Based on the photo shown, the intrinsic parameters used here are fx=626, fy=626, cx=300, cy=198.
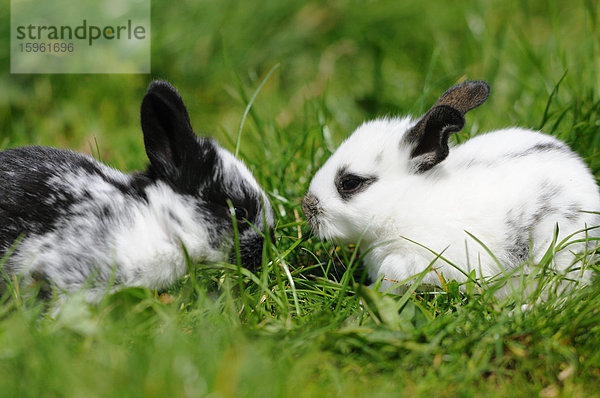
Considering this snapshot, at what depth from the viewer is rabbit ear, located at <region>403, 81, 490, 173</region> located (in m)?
4.04

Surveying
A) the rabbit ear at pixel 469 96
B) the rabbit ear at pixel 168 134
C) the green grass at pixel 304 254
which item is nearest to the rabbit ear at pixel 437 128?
the rabbit ear at pixel 469 96

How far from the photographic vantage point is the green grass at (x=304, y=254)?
9.46ft

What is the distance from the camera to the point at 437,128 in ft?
13.4

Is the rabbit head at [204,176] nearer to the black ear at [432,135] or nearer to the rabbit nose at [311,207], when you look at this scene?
the rabbit nose at [311,207]

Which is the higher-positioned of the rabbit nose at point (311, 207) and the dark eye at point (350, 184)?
the dark eye at point (350, 184)

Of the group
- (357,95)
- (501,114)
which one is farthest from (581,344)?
(357,95)

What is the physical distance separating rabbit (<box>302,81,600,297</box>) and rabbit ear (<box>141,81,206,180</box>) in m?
0.93

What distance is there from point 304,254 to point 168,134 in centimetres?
134

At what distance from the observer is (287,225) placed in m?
4.46

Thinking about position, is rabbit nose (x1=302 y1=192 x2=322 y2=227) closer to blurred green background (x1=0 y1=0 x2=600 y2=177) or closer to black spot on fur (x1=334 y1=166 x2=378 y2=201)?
black spot on fur (x1=334 y1=166 x2=378 y2=201)

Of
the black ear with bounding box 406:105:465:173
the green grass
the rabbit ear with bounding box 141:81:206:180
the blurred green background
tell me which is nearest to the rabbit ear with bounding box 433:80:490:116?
the black ear with bounding box 406:105:465:173

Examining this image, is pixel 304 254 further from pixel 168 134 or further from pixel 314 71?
pixel 314 71

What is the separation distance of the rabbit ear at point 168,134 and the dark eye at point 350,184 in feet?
3.36

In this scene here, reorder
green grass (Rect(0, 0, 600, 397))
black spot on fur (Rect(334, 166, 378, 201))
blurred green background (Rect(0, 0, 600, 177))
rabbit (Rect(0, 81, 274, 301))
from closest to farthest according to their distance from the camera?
green grass (Rect(0, 0, 600, 397)) → rabbit (Rect(0, 81, 274, 301)) → black spot on fur (Rect(334, 166, 378, 201)) → blurred green background (Rect(0, 0, 600, 177))
